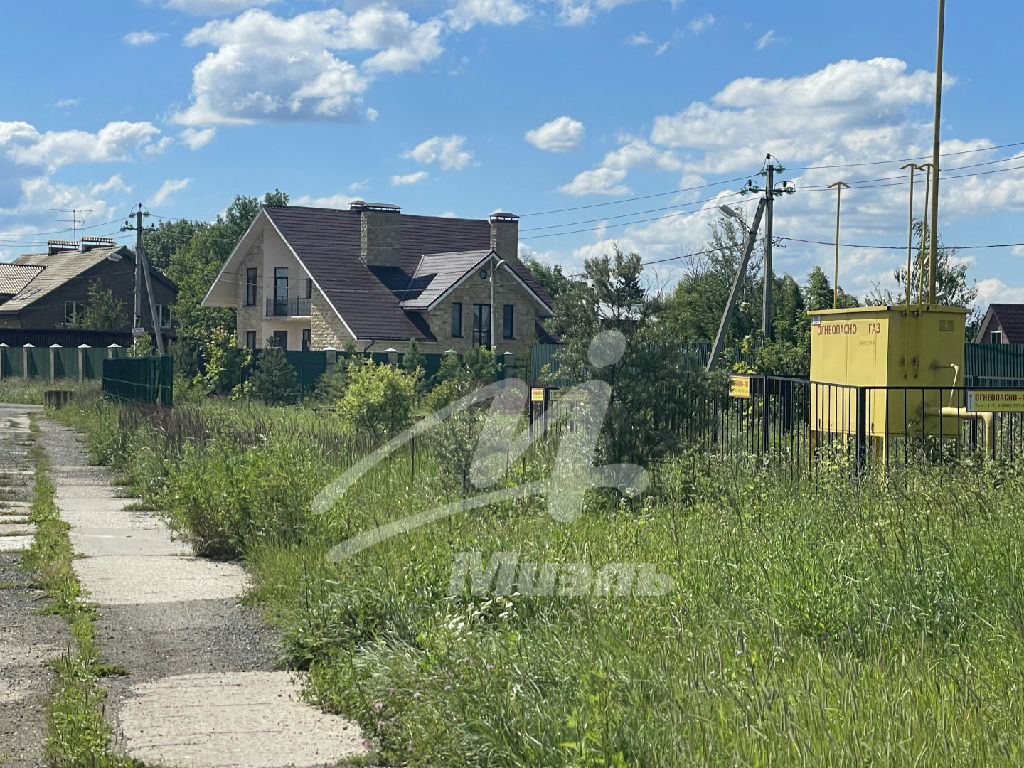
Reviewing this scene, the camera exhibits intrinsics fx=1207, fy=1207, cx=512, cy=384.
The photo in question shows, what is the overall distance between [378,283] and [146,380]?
24.3 meters

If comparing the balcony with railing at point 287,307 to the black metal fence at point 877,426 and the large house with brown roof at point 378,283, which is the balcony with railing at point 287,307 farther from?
the black metal fence at point 877,426

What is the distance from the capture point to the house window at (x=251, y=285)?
2114 inches

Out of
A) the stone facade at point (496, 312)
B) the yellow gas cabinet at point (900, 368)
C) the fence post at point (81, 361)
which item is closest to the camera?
the yellow gas cabinet at point (900, 368)

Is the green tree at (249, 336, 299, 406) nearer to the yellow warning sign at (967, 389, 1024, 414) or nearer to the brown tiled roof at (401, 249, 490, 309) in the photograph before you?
the brown tiled roof at (401, 249, 490, 309)

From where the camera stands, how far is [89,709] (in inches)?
226

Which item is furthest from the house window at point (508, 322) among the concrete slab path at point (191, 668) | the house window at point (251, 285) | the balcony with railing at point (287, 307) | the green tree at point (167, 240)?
the green tree at point (167, 240)

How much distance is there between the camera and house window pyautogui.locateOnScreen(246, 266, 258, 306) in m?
53.7

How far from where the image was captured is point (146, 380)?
990 inches

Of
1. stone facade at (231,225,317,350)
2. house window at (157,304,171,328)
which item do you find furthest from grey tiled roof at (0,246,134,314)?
stone facade at (231,225,317,350)

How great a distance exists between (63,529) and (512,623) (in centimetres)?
684

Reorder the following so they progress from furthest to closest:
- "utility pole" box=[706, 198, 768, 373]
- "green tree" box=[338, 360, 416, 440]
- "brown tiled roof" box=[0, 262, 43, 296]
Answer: "brown tiled roof" box=[0, 262, 43, 296]
"utility pole" box=[706, 198, 768, 373]
"green tree" box=[338, 360, 416, 440]

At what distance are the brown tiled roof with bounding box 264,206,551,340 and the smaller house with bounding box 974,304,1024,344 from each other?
2387cm

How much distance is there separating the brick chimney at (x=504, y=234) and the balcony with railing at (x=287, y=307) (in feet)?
27.6

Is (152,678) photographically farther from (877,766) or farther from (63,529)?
(63,529)
